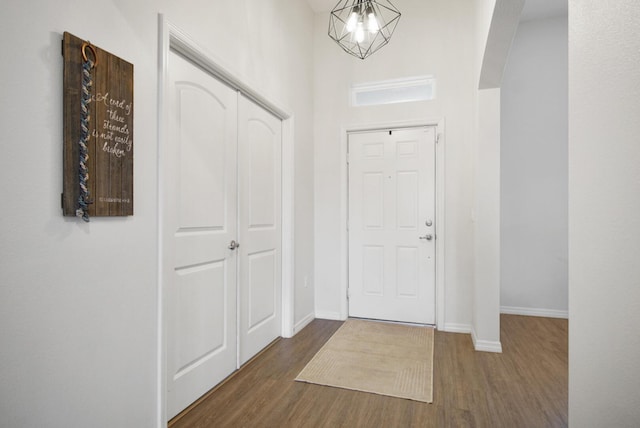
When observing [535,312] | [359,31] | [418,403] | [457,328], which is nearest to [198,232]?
[359,31]

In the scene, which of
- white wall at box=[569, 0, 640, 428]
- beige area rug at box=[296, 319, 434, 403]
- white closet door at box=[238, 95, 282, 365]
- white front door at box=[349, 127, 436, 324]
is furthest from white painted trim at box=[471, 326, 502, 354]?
white wall at box=[569, 0, 640, 428]

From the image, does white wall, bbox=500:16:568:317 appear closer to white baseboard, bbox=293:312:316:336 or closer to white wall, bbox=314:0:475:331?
white wall, bbox=314:0:475:331

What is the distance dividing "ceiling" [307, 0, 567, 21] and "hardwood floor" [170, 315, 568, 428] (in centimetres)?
341

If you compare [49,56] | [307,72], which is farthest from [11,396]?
[307,72]

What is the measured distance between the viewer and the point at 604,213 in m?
0.72

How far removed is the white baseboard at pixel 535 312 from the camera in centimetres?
394

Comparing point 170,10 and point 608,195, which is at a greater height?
point 170,10

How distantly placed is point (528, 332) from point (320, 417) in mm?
2497

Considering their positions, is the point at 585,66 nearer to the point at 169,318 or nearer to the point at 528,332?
the point at 169,318

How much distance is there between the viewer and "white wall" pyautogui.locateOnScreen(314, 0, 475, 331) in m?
3.44

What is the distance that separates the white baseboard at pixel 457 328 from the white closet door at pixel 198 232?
83.1 inches

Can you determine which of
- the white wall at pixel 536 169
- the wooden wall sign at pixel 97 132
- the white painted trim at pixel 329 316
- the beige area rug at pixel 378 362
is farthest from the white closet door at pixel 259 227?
the white wall at pixel 536 169

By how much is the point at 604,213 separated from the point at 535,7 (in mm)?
4093

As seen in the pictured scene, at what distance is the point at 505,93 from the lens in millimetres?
4012
